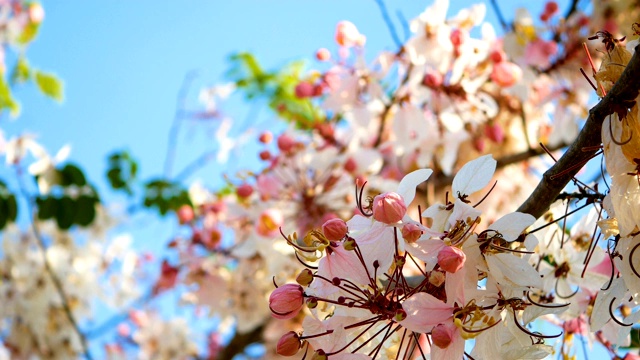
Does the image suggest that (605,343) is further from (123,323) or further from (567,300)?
(123,323)

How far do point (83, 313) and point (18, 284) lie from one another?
1.03 ft

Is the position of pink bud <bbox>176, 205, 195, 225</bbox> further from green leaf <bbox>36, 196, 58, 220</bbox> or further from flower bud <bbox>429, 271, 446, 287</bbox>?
flower bud <bbox>429, 271, 446, 287</bbox>

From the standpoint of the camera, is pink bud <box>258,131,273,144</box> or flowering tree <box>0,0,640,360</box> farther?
pink bud <box>258,131,273,144</box>

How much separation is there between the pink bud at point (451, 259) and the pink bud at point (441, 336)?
0.21ft

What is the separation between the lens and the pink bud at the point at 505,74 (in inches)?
73.3

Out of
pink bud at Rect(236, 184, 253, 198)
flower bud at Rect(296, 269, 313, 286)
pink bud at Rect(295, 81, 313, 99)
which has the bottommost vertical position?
pink bud at Rect(236, 184, 253, 198)

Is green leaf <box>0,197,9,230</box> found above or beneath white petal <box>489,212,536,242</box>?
above

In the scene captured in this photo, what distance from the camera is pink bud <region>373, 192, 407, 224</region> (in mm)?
716

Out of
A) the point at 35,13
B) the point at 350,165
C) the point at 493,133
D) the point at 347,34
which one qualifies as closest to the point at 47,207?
the point at 350,165

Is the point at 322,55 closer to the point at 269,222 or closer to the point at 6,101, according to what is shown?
the point at 269,222

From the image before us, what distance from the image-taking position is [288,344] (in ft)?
2.49

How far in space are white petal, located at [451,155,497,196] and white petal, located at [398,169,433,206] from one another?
0.05m

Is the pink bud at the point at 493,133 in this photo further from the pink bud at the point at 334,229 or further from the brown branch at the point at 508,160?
the pink bud at the point at 334,229

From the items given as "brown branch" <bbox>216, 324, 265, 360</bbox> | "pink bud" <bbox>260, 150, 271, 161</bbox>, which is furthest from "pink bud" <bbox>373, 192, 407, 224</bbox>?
"brown branch" <bbox>216, 324, 265, 360</bbox>
